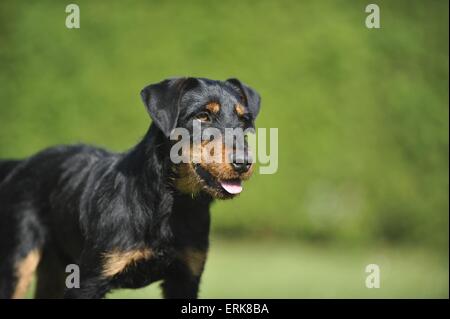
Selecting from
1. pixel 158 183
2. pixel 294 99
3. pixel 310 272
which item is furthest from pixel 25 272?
pixel 294 99

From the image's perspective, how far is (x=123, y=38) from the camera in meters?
11.3

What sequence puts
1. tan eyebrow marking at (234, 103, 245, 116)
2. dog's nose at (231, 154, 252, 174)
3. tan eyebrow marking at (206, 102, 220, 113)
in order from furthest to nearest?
tan eyebrow marking at (234, 103, 245, 116), tan eyebrow marking at (206, 102, 220, 113), dog's nose at (231, 154, 252, 174)

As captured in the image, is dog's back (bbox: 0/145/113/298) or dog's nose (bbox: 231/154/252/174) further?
dog's back (bbox: 0/145/113/298)

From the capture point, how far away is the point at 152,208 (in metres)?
4.69

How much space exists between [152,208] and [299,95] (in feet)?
25.6

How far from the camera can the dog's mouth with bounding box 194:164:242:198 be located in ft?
15.0

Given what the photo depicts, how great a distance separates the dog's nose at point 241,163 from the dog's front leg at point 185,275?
763 mm

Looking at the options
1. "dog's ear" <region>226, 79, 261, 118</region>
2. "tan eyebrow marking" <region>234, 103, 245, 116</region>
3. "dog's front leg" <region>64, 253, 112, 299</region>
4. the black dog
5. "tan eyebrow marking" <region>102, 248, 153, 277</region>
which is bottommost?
"dog's front leg" <region>64, 253, 112, 299</region>

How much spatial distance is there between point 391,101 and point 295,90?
1.80 meters

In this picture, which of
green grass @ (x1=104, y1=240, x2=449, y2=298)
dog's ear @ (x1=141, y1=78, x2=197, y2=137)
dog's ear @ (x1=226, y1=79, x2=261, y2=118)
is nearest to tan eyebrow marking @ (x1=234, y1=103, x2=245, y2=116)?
dog's ear @ (x1=226, y1=79, x2=261, y2=118)

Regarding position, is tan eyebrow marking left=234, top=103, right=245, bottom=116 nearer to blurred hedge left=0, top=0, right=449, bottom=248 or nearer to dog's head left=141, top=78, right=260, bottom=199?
dog's head left=141, top=78, right=260, bottom=199

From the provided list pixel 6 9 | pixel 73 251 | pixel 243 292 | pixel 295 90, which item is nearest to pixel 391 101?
pixel 295 90

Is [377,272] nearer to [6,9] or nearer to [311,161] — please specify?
[311,161]

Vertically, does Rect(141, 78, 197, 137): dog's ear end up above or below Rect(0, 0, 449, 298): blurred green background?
below
